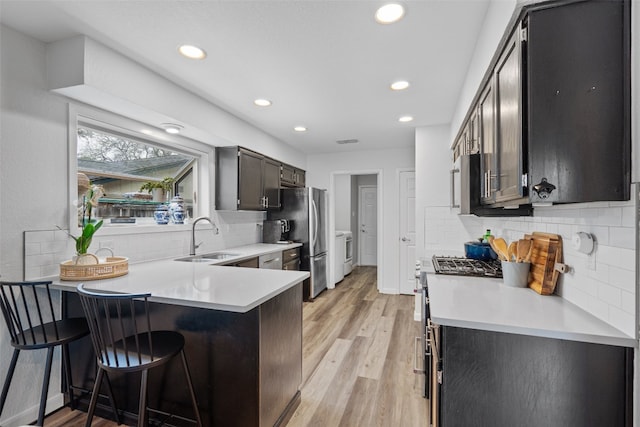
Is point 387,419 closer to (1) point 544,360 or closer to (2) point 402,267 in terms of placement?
(1) point 544,360

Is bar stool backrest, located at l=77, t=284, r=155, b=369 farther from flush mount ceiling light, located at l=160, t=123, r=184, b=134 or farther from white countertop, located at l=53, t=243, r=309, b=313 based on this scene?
flush mount ceiling light, located at l=160, t=123, r=184, b=134

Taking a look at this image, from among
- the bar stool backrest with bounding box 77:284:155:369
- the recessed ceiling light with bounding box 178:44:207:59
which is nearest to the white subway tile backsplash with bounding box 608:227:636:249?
the bar stool backrest with bounding box 77:284:155:369

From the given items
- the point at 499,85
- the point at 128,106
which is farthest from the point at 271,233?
the point at 499,85

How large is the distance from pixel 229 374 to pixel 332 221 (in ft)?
12.4

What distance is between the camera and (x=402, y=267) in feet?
15.7

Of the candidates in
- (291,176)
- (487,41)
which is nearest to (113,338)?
(487,41)

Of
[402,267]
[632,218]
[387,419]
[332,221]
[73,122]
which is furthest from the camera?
[332,221]

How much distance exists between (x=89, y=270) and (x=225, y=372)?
43.8 inches

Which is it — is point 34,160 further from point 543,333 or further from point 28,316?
point 543,333

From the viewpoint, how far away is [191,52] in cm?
203

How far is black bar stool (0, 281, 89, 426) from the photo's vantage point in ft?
5.20

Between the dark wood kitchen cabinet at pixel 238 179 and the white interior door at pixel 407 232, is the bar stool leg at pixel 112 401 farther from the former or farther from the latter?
the white interior door at pixel 407 232

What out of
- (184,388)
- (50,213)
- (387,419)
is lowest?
(387,419)

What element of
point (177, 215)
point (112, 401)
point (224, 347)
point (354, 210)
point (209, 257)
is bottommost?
point (112, 401)
